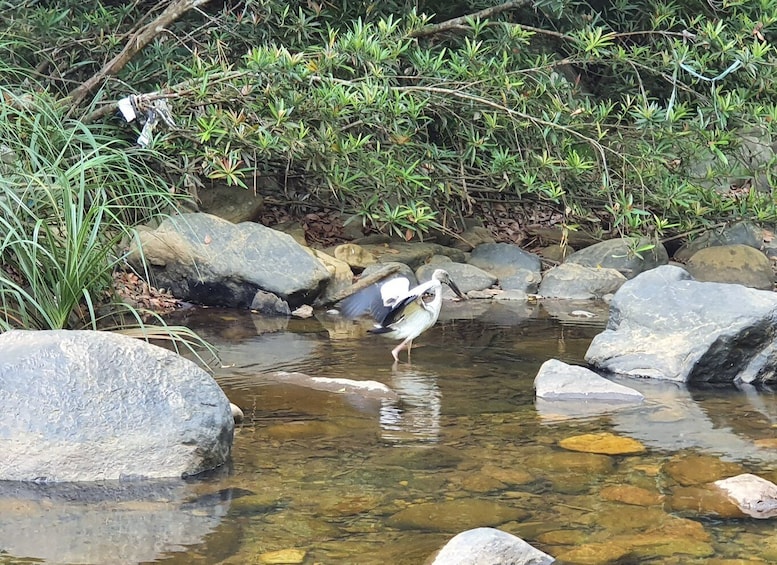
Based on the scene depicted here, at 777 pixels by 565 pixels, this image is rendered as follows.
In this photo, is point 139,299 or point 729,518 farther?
point 139,299

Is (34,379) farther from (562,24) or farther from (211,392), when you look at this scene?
(562,24)

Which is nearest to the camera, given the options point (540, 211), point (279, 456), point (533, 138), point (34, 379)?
point (34, 379)

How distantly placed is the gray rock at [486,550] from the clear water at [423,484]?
16 cm

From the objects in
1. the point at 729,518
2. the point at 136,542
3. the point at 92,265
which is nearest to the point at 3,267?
the point at 92,265

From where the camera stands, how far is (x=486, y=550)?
284cm

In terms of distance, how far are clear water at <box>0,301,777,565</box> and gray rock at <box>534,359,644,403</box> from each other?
0.31ft

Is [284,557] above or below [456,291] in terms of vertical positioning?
below

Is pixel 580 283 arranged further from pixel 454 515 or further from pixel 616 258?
pixel 454 515

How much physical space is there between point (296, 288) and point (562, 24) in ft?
11.1

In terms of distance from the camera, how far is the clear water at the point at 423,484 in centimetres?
310

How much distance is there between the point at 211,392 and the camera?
12.5ft

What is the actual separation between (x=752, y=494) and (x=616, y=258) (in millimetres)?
5531

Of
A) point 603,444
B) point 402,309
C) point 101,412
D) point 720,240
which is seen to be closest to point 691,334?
point 603,444

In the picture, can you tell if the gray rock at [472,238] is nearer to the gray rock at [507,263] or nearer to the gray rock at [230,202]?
the gray rock at [507,263]
